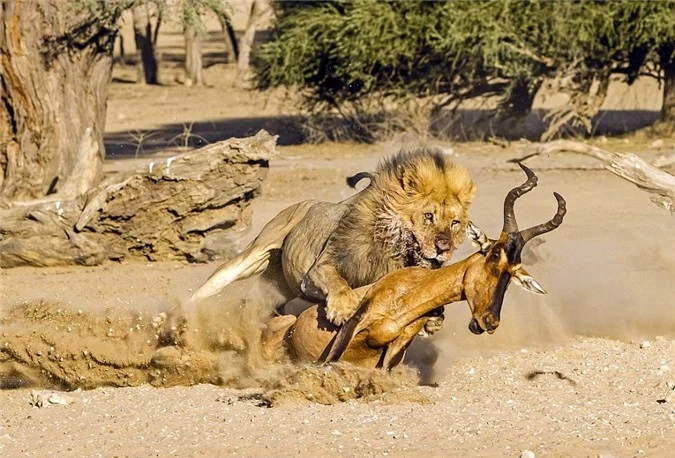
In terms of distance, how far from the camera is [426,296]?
6.37 metres

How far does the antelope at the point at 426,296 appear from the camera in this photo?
6.16 metres

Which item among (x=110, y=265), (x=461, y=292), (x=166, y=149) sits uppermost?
(x=461, y=292)

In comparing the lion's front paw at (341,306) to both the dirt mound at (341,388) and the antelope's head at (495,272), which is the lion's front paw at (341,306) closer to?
the dirt mound at (341,388)

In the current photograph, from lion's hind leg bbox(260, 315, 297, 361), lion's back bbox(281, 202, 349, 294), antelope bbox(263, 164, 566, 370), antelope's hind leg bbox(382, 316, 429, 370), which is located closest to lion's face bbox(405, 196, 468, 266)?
antelope bbox(263, 164, 566, 370)

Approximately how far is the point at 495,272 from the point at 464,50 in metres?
13.2

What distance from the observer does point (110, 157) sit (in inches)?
754

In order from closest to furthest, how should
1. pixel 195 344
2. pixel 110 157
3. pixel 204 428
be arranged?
pixel 204 428 → pixel 195 344 → pixel 110 157

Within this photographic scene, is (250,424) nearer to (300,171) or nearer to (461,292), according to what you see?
(461,292)

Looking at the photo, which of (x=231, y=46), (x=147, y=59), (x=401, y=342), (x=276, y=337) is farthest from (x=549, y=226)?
(x=231, y=46)

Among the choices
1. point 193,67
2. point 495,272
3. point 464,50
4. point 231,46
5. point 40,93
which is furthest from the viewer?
point 231,46

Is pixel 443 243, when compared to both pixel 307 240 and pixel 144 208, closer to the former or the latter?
pixel 307 240

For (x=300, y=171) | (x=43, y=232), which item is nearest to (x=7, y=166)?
(x=43, y=232)

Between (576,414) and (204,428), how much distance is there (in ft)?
5.84

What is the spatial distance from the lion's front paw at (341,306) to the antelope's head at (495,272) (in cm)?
61
